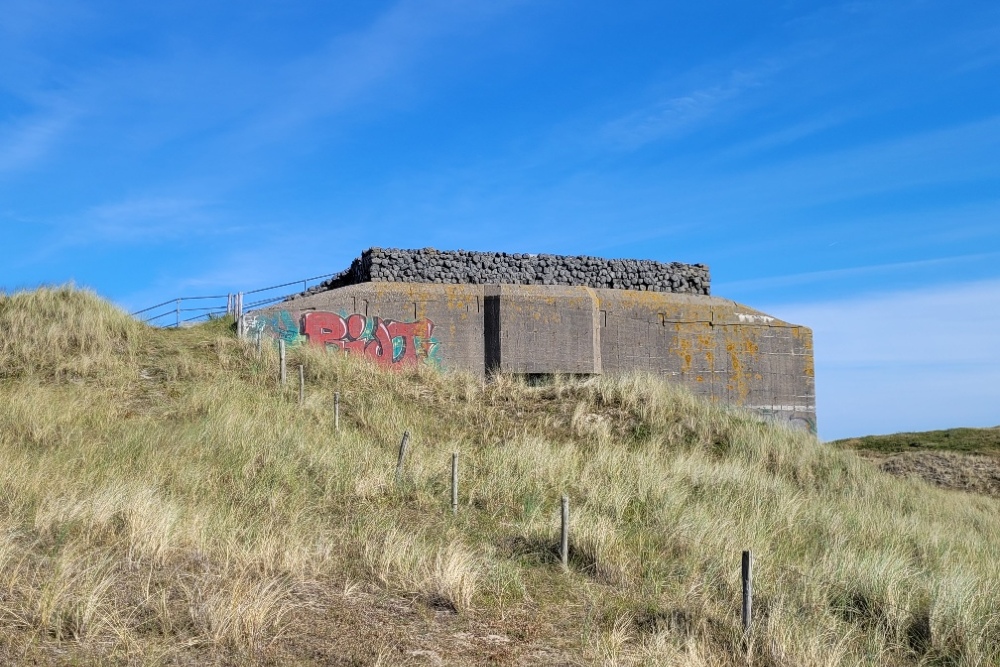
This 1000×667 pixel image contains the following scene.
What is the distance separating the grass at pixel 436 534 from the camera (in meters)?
5.63

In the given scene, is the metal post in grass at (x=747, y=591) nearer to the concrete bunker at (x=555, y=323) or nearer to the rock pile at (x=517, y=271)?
the concrete bunker at (x=555, y=323)

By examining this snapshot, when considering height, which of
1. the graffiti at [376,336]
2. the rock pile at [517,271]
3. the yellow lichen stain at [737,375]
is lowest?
the yellow lichen stain at [737,375]

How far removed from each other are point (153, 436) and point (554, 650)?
23.4ft

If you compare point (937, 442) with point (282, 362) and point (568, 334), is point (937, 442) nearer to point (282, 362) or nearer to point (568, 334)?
point (568, 334)

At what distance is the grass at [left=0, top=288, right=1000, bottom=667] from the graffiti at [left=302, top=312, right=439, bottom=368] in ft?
9.60

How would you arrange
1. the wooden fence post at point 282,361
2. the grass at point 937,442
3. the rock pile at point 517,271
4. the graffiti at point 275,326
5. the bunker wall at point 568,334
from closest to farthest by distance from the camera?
the wooden fence post at point 282,361, the graffiti at point 275,326, the bunker wall at point 568,334, the rock pile at point 517,271, the grass at point 937,442

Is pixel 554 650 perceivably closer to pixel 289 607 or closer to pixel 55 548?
pixel 289 607

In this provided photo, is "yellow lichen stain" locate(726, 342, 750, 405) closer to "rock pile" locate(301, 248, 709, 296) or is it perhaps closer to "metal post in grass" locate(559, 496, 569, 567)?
"rock pile" locate(301, 248, 709, 296)

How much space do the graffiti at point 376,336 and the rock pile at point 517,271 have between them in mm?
1348

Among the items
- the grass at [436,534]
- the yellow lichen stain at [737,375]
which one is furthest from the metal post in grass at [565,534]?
the yellow lichen stain at [737,375]

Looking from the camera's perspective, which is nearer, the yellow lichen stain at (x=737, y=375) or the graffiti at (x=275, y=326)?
the graffiti at (x=275, y=326)

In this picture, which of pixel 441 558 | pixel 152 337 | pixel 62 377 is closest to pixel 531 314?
pixel 152 337

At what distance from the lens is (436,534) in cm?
819

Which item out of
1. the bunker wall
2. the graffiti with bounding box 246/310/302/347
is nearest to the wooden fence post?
the graffiti with bounding box 246/310/302/347
